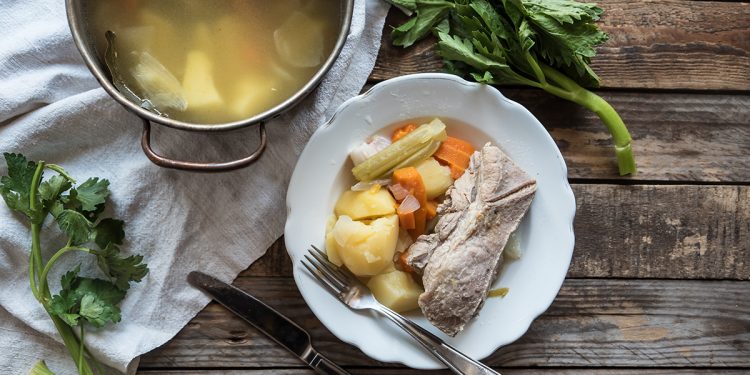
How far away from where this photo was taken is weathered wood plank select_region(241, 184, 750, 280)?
2252mm

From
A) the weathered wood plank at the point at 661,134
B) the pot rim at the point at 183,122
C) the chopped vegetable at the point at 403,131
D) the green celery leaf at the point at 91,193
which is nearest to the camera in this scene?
the pot rim at the point at 183,122

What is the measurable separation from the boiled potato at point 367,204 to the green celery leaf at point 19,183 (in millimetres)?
858

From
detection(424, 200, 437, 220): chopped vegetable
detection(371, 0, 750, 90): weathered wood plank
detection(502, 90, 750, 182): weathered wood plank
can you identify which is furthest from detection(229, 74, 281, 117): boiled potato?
detection(371, 0, 750, 90): weathered wood plank

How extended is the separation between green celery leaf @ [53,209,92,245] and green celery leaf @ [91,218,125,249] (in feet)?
0.13

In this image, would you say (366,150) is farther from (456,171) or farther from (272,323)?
(272,323)

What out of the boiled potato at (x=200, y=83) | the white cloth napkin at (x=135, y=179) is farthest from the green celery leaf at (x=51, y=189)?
the boiled potato at (x=200, y=83)

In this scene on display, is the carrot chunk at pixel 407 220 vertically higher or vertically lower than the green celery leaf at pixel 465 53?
lower

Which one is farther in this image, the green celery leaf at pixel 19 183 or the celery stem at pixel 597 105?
the celery stem at pixel 597 105

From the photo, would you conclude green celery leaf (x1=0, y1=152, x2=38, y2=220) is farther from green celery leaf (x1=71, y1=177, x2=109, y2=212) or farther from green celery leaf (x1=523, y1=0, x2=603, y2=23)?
green celery leaf (x1=523, y1=0, x2=603, y2=23)

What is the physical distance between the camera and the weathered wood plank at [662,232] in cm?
225

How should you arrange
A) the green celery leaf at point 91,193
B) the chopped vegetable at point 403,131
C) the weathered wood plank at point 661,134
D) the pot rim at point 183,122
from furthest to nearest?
the weathered wood plank at point 661,134 → the chopped vegetable at point 403,131 → the green celery leaf at point 91,193 → the pot rim at point 183,122

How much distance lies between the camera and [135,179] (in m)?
2.09

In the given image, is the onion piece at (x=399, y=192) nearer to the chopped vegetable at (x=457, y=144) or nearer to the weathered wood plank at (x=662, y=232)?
the chopped vegetable at (x=457, y=144)

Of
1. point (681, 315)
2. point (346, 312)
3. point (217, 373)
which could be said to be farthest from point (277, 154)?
point (681, 315)
